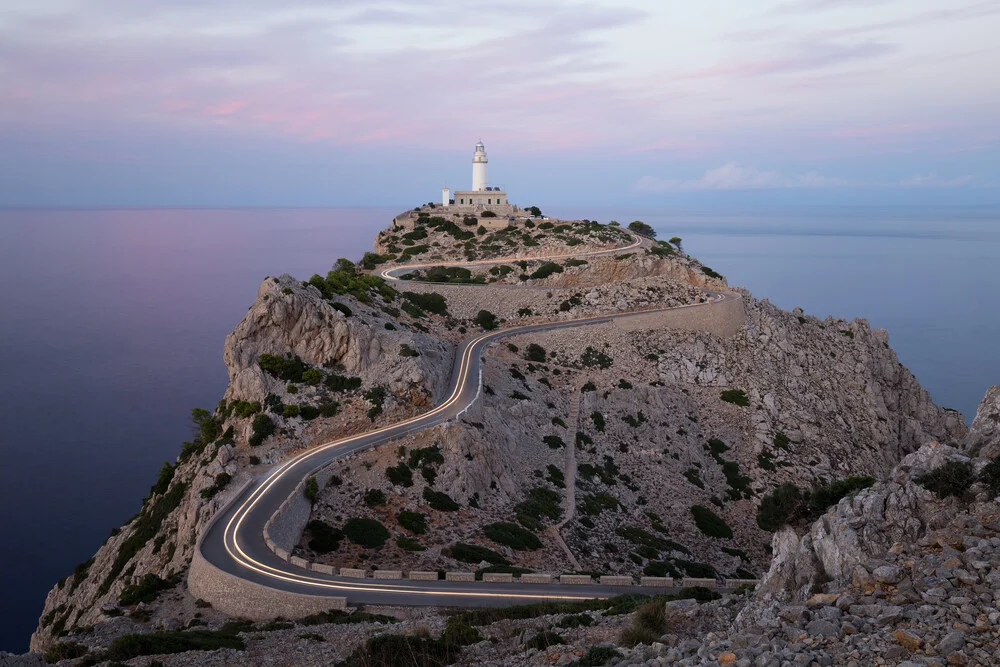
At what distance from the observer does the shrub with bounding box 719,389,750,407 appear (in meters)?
49.4

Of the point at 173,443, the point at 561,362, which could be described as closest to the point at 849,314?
the point at 561,362

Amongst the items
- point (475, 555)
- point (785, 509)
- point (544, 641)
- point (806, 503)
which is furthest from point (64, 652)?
point (806, 503)

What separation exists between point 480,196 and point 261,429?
58181mm

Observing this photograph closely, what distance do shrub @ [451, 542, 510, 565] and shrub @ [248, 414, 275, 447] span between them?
1178 cm

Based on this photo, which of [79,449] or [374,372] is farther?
[79,449]

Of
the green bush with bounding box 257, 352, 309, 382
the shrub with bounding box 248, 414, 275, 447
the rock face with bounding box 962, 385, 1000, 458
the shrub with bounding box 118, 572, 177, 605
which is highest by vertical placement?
the rock face with bounding box 962, 385, 1000, 458

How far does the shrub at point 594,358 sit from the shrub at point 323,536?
1051 inches

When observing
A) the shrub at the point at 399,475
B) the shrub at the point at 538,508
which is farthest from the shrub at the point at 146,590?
the shrub at the point at 538,508

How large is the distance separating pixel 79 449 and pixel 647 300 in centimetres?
5376

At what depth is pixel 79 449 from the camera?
199 feet

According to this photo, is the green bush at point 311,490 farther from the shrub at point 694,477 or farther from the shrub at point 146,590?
the shrub at point 694,477

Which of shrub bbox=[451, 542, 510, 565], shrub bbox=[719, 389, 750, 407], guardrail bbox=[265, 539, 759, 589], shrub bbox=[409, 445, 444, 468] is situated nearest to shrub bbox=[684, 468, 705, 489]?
shrub bbox=[719, 389, 750, 407]

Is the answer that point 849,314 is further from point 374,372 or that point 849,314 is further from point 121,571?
point 121,571

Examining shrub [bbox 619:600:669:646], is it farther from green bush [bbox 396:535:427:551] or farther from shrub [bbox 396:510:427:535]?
shrub [bbox 396:510:427:535]
